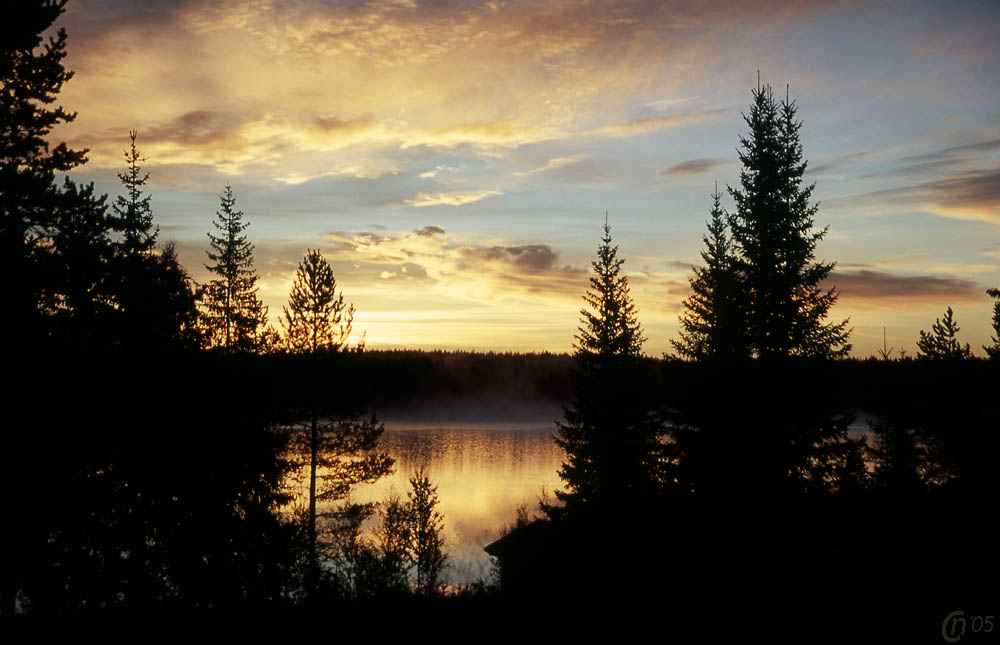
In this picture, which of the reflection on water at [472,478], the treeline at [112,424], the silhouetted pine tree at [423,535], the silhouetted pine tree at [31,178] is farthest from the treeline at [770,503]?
the reflection on water at [472,478]

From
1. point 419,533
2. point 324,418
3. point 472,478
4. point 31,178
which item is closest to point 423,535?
point 419,533

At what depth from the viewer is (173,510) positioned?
70.8 ft

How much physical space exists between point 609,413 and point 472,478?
2664 inches

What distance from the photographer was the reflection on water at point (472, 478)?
66.7m

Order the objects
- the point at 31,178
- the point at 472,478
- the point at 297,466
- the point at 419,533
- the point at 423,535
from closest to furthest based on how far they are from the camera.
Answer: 1. the point at 31,178
2. the point at 297,466
3. the point at 423,535
4. the point at 419,533
5. the point at 472,478

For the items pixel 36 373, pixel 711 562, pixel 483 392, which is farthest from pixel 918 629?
pixel 483 392

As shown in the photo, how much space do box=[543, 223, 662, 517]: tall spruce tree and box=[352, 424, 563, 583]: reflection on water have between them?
16202mm

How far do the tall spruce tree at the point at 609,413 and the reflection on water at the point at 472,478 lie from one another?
53.2ft

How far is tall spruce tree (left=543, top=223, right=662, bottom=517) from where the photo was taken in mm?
31172

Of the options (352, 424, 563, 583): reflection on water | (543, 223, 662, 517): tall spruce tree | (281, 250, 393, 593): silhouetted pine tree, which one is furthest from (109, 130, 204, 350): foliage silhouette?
(352, 424, 563, 583): reflection on water

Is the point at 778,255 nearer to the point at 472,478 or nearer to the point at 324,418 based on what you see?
the point at 324,418

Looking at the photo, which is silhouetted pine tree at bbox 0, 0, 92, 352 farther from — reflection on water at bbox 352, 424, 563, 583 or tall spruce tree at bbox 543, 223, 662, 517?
reflection on water at bbox 352, 424, 563, 583

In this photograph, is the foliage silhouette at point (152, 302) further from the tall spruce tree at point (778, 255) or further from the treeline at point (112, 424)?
the tall spruce tree at point (778, 255)

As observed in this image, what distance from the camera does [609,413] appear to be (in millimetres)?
31688
